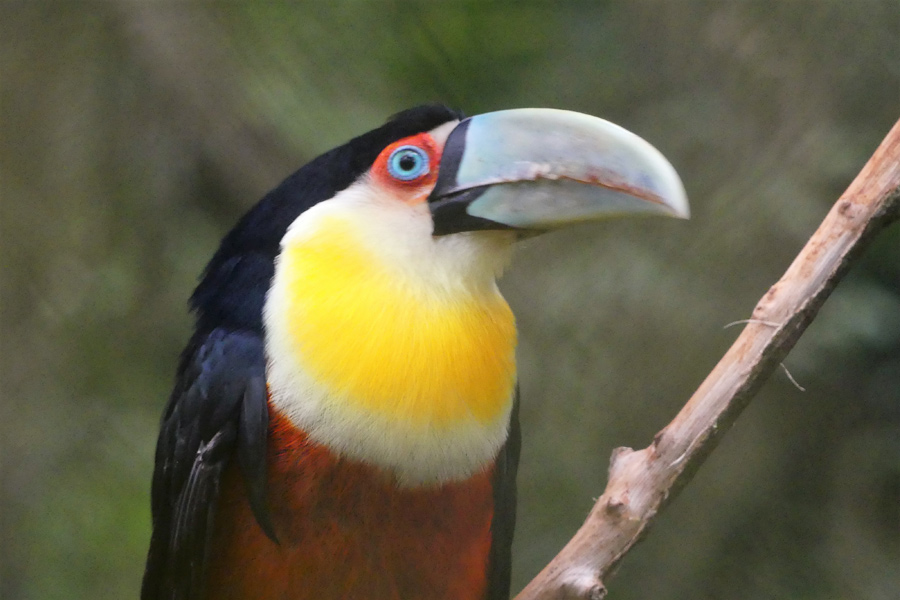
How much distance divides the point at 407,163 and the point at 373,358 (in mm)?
332

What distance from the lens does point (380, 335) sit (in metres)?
1.42

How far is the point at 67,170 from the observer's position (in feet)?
8.38

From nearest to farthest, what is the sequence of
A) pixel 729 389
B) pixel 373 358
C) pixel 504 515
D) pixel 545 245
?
pixel 729 389
pixel 373 358
pixel 504 515
pixel 545 245

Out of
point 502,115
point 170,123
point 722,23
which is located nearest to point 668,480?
point 502,115

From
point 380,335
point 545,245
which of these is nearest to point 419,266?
point 380,335

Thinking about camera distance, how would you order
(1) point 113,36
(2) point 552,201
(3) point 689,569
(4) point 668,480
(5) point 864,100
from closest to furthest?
(4) point 668,480
(2) point 552,201
(5) point 864,100
(3) point 689,569
(1) point 113,36

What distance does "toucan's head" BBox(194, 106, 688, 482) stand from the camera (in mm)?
1418

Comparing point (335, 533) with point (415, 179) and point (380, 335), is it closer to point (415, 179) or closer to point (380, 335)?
point (380, 335)

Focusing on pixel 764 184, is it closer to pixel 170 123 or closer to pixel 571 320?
pixel 571 320

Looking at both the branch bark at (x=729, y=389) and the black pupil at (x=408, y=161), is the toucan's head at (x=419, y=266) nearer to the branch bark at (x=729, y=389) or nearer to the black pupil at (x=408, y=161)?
the black pupil at (x=408, y=161)

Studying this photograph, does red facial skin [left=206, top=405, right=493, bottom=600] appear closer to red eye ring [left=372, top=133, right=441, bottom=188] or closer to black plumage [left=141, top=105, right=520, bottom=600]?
black plumage [left=141, top=105, right=520, bottom=600]

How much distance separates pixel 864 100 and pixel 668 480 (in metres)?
1.26

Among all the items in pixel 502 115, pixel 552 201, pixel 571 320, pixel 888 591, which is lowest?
pixel 888 591

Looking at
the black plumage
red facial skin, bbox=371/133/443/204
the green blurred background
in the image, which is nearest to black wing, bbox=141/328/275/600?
the black plumage
